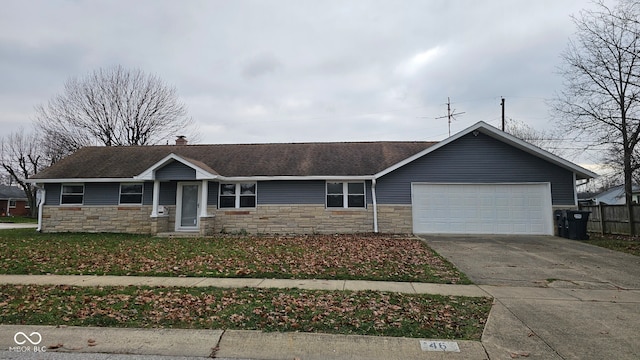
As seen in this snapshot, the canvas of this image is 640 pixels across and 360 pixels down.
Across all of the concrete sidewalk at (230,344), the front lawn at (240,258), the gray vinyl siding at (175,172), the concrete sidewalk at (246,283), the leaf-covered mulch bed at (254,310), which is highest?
the gray vinyl siding at (175,172)

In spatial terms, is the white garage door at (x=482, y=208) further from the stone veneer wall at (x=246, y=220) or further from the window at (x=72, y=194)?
the window at (x=72, y=194)

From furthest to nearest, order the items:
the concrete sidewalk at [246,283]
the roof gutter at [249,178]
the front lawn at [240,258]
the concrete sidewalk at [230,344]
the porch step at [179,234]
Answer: the roof gutter at [249,178]
the porch step at [179,234]
the front lawn at [240,258]
the concrete sidewalk at [246,283]
the concrete sidewalk at [230,344]

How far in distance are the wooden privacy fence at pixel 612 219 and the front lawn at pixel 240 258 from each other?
11155 millimetres

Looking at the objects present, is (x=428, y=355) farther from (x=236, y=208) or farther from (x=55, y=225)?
(x=55, y=225)

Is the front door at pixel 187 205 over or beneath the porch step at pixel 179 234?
over

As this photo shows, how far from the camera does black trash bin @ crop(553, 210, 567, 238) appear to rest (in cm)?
1453

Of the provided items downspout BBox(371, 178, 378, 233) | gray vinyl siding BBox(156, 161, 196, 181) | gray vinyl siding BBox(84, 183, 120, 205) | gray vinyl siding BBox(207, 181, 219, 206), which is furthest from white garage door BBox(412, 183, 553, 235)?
gray vinyl siding BBox(84, 183, 120, 205)

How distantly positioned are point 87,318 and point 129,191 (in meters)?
13.4

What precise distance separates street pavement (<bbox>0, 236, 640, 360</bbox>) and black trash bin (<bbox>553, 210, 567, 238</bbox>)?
22.5 feet

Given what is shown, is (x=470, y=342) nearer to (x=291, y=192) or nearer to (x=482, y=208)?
(x=482, y=208)

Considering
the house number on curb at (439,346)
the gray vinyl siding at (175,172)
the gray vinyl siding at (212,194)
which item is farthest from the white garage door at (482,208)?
the house number on curb at (439,346)

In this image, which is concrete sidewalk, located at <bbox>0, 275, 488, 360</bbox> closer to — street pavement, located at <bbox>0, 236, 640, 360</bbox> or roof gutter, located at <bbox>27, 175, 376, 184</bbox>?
street pavement, located at <bbox>0, 236, 640, 360</bbox>

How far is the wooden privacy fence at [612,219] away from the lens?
16.2 m

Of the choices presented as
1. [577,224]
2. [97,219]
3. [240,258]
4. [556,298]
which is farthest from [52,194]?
[577,224]
